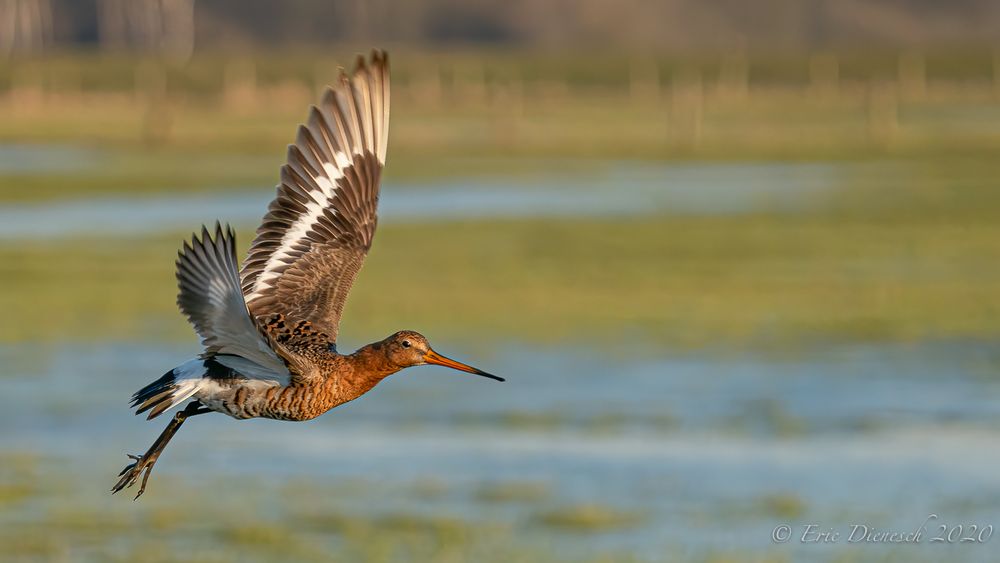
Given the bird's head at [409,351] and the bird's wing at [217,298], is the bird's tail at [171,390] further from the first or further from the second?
the bird's head at [409,351]

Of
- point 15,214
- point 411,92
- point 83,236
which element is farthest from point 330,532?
point 411,92

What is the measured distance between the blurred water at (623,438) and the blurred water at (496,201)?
15670 mm

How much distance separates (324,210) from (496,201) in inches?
1308

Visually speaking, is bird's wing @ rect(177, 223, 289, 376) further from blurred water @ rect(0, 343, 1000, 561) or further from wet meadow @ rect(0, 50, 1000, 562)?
blurred water @ rect(0, 343, 1000, 561)

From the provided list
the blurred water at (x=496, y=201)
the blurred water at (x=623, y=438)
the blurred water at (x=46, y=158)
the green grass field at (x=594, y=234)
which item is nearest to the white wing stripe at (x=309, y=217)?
the blurred water at (x=623, y=438)

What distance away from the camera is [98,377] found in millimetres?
22234

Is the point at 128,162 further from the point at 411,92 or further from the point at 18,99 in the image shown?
the point at 411,92

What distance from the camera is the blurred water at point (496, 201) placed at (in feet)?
129

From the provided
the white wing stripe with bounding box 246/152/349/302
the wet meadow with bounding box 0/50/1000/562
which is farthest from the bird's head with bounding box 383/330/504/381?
the wet meadow with bounding box 0/50/1000/562

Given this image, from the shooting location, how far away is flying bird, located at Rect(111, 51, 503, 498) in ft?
28.3

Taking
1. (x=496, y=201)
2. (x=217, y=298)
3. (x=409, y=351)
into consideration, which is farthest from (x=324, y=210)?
(x=496, y=201)

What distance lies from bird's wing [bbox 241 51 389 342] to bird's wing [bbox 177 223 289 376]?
60.9 inches

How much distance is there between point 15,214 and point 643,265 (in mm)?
14525

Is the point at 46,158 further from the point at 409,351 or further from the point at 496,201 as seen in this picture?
the point at 409,351
